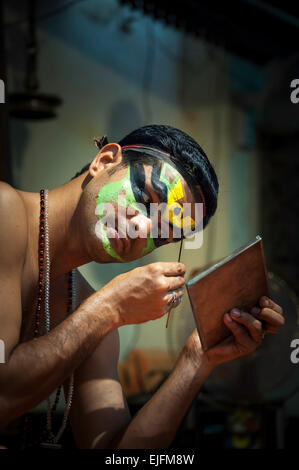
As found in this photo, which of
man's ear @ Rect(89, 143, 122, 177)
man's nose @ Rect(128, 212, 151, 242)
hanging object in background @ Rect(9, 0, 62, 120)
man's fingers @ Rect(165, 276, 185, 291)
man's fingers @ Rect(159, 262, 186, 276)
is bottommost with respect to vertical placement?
man's fingers @ Rect(165, 276, 185, 291)

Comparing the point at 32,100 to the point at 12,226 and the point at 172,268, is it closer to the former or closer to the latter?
the point at 12,226

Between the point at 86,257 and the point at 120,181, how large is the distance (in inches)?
6.4

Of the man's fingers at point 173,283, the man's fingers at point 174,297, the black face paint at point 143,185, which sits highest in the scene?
the black face paint at point 143,185

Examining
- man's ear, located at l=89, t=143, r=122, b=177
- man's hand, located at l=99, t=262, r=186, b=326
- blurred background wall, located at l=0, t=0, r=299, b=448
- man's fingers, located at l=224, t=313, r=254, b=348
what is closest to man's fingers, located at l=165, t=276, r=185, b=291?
man's hand, located at l=99, t=262, r=186, b=326

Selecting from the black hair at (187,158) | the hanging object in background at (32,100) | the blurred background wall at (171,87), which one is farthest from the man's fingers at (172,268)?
the hanging object in background at (32,100)

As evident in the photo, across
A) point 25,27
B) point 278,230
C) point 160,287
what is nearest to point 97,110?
point 25,27

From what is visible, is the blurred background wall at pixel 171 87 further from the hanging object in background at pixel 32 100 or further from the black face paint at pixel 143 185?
the black face paint at pixel 143 185

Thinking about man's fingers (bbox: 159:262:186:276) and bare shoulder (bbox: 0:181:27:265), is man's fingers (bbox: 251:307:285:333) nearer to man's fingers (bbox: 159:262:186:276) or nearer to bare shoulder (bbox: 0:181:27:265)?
man's fingers (bbox: 159:262:186:276)

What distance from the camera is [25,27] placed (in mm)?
2160

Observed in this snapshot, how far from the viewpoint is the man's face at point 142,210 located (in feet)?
3.14

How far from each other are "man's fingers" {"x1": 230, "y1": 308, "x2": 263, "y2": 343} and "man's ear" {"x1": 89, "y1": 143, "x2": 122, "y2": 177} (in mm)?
339

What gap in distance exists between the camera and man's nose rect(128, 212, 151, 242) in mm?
951

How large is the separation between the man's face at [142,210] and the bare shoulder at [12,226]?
0.13 metres

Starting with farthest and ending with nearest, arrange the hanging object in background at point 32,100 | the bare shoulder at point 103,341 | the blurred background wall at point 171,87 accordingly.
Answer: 1. the hanging object in background at point 32,100
2. the blurred background wall at point 171,87
3. the bare shoulder at point 103,341
